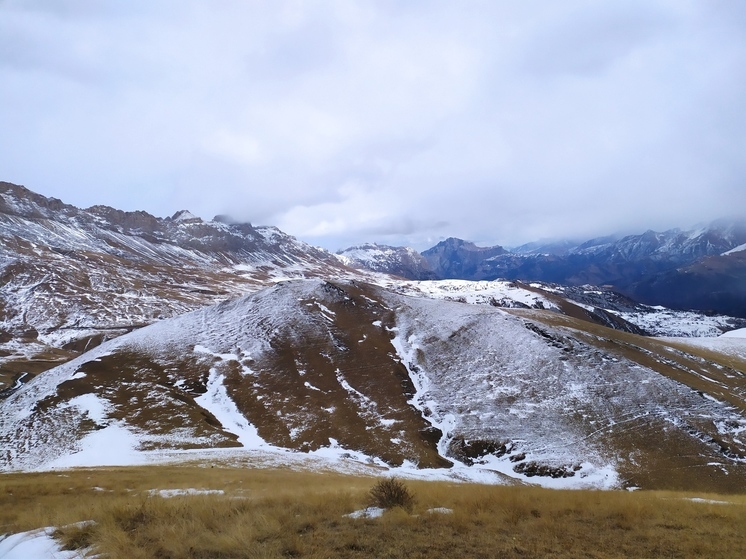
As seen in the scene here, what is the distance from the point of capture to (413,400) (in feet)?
169

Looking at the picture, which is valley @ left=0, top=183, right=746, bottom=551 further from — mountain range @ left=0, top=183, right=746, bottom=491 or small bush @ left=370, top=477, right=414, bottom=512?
small bush @ left=370, top=477, right=414, bottom=512

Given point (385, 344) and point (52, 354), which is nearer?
point (385, 344)

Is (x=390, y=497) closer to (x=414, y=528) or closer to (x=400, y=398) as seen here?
(x=414, y=528)

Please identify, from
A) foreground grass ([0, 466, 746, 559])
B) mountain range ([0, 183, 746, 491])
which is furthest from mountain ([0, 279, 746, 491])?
foreground grass ([0, 466, 746, 559])

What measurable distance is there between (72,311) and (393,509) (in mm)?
193617

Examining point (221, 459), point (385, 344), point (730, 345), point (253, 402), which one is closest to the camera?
point (221, 459)

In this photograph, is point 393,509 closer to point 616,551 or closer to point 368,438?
point 616,551

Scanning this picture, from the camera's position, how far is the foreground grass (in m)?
9.30

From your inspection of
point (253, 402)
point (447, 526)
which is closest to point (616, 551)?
point (447, 526)

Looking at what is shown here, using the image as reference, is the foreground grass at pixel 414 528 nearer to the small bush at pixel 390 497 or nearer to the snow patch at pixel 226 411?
the small bush at pixel 390 497

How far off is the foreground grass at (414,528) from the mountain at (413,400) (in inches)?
919

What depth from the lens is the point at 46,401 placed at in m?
47.2

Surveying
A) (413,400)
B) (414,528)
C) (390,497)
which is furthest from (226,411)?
(414,528)

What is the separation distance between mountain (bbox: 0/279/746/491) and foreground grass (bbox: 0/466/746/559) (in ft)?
76.6
